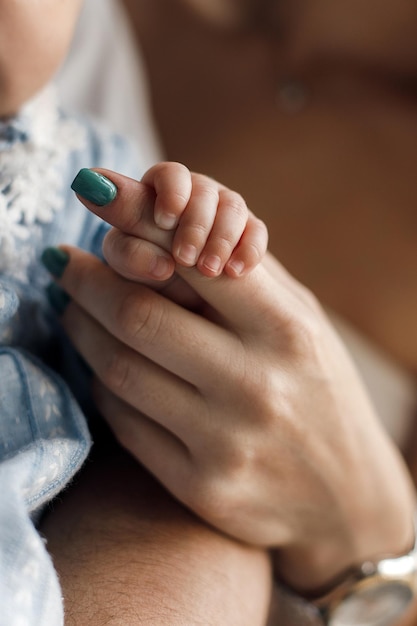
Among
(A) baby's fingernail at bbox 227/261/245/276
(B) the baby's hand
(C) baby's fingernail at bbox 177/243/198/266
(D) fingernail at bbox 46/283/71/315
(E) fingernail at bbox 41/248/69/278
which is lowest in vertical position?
(D) fingernail at bbox 46/283/71/315

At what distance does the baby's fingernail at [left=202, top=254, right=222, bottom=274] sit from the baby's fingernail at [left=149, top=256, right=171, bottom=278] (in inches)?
1.0

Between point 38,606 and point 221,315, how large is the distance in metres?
0.22

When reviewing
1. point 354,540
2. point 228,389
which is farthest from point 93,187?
point 354,540

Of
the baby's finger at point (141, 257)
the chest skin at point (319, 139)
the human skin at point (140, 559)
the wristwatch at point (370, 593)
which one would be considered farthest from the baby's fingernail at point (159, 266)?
the chest skin at point (319, 139)

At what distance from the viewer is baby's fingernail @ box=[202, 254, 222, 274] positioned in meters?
0.41

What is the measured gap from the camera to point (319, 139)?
3.53 ft

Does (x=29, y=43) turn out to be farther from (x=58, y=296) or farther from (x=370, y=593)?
(x=370, y=593)

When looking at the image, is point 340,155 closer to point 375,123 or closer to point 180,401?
point 375,123

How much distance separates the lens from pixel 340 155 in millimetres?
1069

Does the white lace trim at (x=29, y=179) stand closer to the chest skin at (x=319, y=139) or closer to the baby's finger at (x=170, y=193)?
the baby's finger at (x=170, y=193)

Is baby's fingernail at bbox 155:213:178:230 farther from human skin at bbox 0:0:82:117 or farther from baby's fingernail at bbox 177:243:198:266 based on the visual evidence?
human skin at bbox 0:0:82:117

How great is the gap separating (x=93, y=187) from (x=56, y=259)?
102 millimetres

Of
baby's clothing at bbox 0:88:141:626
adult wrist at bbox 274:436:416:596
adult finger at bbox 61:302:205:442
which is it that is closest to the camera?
baby's clothing at bbox 0:88:141:626

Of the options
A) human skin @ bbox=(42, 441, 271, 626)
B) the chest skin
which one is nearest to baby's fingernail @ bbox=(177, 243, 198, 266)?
human skin @ bbox=(42, 441, 271, 626)
